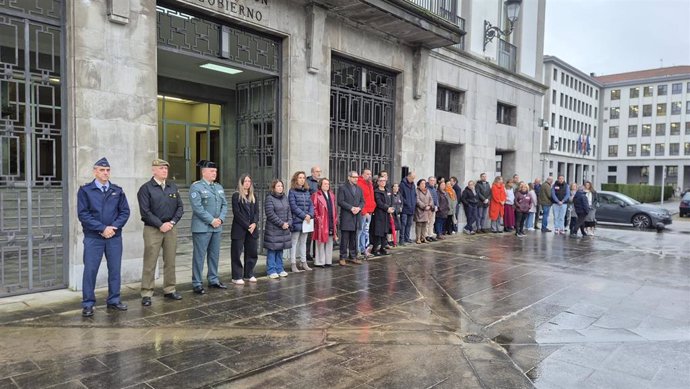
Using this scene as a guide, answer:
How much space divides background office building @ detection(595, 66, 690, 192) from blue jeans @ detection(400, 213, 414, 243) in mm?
79873

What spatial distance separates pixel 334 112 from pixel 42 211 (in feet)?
21.9

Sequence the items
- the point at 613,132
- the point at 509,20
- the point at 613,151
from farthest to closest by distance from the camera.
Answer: the point at 613,132
the point at 613,151
the point at 509,20

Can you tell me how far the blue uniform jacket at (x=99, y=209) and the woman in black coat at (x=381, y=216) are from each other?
576 centimetres

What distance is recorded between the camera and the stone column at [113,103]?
6.82 meters

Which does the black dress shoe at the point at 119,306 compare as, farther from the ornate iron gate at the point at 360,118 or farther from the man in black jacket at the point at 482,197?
the man in black jacket at the point at 482,197

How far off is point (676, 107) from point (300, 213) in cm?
8978

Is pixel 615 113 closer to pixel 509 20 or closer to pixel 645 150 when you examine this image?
pixel 645 150

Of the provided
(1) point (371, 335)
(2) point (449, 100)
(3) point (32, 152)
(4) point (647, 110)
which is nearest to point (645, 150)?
(4) point (647, 110)

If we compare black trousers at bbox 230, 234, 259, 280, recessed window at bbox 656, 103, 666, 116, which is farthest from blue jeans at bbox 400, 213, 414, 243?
recessed window at bbox 656, 103, 666, 116

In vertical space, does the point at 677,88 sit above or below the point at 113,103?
above

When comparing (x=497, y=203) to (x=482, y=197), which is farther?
(x=497, y=203)

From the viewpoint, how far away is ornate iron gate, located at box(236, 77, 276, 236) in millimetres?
10383

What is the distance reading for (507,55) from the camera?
1859 centimetres

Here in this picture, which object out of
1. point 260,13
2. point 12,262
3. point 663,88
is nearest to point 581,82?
point 663,88
